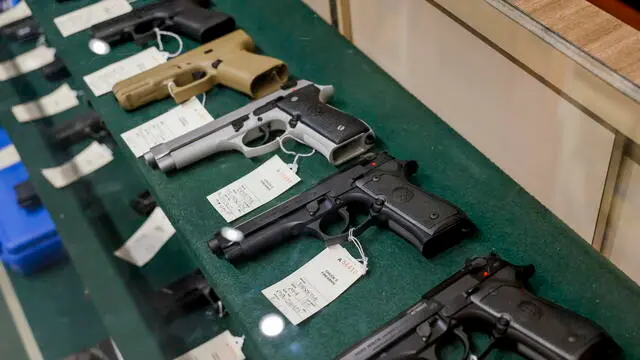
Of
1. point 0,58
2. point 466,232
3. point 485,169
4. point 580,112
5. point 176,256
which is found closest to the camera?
point 580,112

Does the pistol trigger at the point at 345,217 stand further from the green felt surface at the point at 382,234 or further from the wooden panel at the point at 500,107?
the wooden panel at the point at 500,107

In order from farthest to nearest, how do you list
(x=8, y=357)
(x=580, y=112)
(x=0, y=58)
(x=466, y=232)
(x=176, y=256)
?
(x=0, y=58)
(x=176, y=256)
(x=8, y=357)
(x=466, y=232)
(x=580, y=112)

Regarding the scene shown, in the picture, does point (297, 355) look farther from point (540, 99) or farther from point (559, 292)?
point (540, 99)

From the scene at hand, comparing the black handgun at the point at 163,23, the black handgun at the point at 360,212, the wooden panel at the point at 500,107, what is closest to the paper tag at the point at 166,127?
the black handgun at the point at 163,23

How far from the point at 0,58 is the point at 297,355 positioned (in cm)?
169

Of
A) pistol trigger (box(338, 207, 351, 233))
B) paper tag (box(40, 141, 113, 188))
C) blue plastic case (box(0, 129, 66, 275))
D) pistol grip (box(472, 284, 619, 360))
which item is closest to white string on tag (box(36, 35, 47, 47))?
paper tag (box(40, 141, 113, 188))

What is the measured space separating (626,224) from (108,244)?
1351 mm

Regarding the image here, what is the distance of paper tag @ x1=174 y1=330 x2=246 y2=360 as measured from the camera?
1.62 metres

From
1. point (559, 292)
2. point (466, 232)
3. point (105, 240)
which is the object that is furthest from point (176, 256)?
point (559, 292)

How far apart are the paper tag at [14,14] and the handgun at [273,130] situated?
1063 millimetres

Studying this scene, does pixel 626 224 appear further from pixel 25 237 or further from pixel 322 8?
pixel 25 237

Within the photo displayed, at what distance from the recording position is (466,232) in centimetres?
144

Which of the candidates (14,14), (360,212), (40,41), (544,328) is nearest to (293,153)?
(360,212)

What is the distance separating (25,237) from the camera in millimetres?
1986
